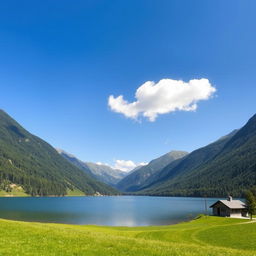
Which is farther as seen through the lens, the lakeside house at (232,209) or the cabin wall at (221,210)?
the cabin wall at (221,210)

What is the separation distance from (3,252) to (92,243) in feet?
26.2

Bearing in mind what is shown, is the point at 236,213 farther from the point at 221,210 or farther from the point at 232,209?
the point at 221,210

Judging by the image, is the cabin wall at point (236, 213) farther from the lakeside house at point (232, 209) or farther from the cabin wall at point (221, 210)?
the cabin wall at point (221, 210)

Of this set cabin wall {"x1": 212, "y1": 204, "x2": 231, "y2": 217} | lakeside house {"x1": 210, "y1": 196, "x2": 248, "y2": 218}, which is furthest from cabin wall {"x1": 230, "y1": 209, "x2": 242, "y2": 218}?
cabin wall {"x1": 212, "y1": 204, "x2": 231, "y2": 217}

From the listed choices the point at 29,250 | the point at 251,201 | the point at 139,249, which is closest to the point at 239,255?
the point at 139,249

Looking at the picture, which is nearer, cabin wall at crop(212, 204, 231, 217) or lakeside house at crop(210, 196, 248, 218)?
lakeside house at crop(210, 196, 248, 218)

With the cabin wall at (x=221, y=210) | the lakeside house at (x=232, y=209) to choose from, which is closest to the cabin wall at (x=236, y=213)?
the lakeside house at (x=232, y=209)

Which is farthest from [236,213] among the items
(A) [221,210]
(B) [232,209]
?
(A) [221,210]

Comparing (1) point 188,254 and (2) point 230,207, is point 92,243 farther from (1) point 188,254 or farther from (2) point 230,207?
(2) point 230,207

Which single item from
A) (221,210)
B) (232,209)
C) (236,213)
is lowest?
(236,213)

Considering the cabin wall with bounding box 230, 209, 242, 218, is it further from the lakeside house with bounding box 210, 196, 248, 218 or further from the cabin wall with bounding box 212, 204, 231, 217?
the cabin wall with bounding box 212, 204, 231, 217

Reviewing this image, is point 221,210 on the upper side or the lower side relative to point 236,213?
upper

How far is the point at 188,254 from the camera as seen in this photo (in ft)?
73.2

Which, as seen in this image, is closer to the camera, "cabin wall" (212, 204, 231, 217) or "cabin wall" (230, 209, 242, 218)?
"cabin wall" (230, 209, 242, 218)
